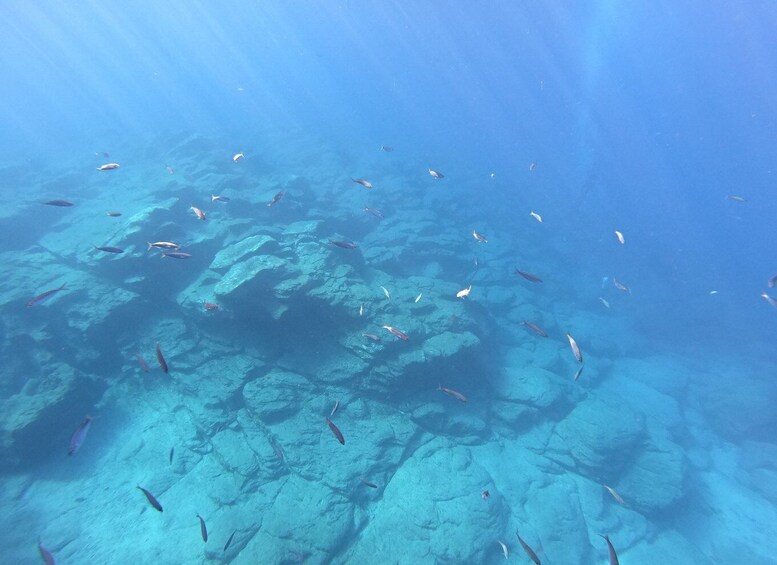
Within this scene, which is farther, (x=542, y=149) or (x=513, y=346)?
(x=542, y=149)

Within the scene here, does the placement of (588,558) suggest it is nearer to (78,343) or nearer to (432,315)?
(432,315)

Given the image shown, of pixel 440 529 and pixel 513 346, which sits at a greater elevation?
pixel 440 529

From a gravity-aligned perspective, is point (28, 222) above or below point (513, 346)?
above

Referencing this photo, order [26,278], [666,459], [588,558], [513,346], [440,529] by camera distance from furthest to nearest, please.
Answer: [513,346] → [26,278] → [666,459] → [588,558] → [440,529]

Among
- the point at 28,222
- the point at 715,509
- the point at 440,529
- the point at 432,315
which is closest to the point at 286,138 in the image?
the point at 28,222

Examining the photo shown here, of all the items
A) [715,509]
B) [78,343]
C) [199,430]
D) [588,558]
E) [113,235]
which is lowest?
[715,509]

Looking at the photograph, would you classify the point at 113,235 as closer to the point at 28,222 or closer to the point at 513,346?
the point at 28,222

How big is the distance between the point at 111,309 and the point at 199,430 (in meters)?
4.86

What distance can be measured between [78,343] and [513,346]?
14838mm

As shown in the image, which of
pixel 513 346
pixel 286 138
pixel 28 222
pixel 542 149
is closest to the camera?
pixel 513 346

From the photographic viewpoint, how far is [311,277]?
9.84 meters

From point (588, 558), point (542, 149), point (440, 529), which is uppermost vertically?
point (440, 529)

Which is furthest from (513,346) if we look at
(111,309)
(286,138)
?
(286,138)

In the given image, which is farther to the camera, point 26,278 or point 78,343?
point 26,278
